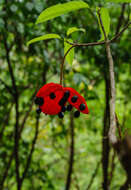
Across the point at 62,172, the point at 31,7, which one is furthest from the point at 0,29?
the point at 62,172

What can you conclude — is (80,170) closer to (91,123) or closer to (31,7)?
(91,123)

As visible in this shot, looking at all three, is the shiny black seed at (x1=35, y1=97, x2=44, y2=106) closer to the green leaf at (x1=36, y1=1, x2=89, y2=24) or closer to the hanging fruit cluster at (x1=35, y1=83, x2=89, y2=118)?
the hanging fruit cluster at (x1=35, y1=83, x2=89, y2=118)

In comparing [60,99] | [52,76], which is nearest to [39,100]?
[60,99]

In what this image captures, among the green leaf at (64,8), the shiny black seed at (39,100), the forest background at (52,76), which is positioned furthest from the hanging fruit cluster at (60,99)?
the green leaf at (64,8)

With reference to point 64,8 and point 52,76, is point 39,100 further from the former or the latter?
point 52,76

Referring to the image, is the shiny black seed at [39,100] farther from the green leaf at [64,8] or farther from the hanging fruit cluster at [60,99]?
the green leaf at [64,8]

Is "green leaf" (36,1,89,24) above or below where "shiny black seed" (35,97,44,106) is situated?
above

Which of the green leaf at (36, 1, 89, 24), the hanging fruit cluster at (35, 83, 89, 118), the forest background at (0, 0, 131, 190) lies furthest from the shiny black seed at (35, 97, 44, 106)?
the green leaf at (36, 1, 89, 24)

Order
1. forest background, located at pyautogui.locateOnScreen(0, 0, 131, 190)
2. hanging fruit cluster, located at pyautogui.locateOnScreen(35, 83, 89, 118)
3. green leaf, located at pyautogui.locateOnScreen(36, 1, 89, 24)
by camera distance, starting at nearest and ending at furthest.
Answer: green leaf, located at pyautogui.locateOnScreen(36, 1, 89, 24) < hanging fruit cluster, located at pyautogui.locateOnScreen(35, 83, 89, 118) < forest background, located at pyautogui.locateOnScreen(0, 0, 131, 190)
